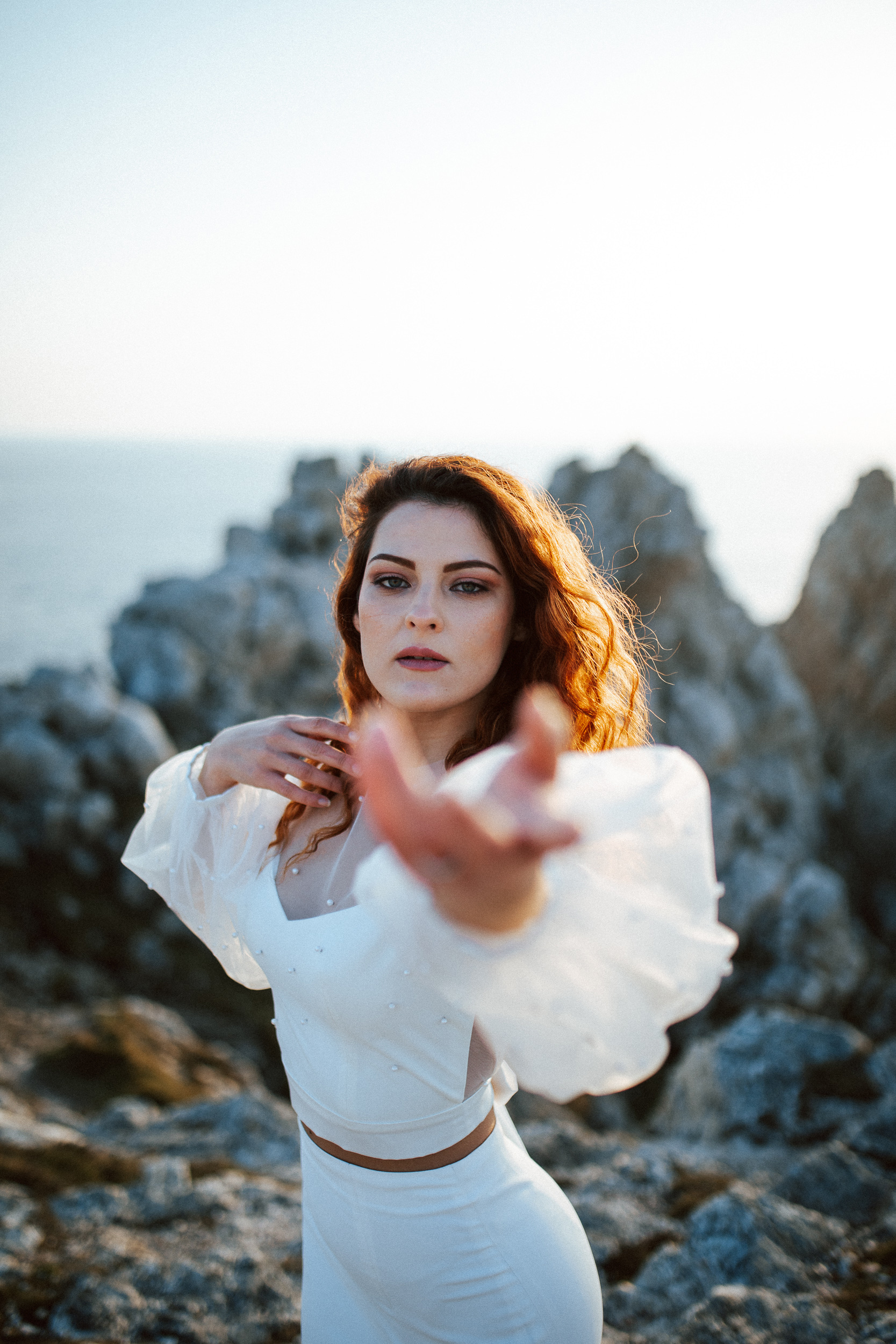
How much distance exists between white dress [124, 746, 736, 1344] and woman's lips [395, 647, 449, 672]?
0.63 meters

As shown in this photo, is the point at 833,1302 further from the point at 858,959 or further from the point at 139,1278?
the point at 858,959

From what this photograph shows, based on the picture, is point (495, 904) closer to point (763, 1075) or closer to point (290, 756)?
point (290, 756)

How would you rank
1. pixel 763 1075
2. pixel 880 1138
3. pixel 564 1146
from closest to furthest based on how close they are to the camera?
pixel 880 1138
pixel 564 1146
pixel 763 1075

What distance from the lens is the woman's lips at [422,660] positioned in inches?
100

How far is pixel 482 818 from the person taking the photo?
1.36 metres

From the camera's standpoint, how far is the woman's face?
8.36ft

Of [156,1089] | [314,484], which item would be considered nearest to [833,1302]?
[156,1089]

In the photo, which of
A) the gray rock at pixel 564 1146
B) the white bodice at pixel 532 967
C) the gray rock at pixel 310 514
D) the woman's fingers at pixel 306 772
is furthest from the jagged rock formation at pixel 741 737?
the white bodice at pixel 532 967

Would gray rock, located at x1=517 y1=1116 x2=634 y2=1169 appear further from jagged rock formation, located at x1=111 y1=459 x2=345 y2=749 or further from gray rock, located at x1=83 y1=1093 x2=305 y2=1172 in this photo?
jagged rock formation, located at x1=111 y1=459 x2=345 y2=749

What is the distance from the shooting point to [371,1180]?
2.48 meters

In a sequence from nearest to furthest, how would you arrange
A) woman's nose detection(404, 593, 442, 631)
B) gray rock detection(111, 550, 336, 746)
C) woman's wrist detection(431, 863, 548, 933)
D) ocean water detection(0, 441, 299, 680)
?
woman's wrist detection(431, 863, 548, 933), woman's nose detection(404, 593, 442, 631), gray rock detection(111, 550, 336, 746), ocean water detection(0, 441, 299, 680)

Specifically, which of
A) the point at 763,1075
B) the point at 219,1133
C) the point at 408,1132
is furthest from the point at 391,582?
the point at 763,1075

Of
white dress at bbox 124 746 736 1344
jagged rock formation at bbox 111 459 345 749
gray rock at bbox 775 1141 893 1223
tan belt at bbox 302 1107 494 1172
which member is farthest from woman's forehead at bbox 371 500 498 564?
jagged rock formation at bbox 111 459 345 749

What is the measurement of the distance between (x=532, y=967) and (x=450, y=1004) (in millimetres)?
863
